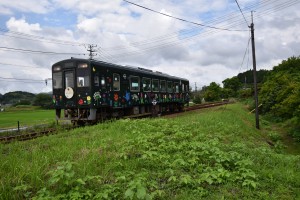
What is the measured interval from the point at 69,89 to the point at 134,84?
4.56 m

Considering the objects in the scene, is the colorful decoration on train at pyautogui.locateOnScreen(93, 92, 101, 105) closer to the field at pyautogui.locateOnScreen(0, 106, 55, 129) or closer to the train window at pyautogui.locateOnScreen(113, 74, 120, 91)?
the train window at pyautogui.locateOnScreen(113, 74, 120, 91)

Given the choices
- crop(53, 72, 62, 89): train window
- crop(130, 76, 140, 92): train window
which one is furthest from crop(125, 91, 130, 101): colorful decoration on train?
crop(53, 72, 62, 89): train window

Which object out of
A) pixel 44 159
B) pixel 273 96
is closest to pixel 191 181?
pixel 44 159

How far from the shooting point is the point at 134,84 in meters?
18.2

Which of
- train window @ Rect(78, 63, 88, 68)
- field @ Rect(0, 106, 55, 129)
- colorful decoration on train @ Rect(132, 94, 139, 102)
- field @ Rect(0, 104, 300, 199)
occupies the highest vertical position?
train window @ Rect(78, 63, 88, 68)

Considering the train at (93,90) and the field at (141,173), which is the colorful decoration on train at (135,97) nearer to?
the train at (93,90)

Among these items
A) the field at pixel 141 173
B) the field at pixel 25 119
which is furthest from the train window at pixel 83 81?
the field at pixel 25 119

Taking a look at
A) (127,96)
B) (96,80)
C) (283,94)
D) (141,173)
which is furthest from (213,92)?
(141,173)

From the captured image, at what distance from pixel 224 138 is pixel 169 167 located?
18.0 ft

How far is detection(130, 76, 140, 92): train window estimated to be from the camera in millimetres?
17859

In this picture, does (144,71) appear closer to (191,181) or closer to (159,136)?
(159,136)

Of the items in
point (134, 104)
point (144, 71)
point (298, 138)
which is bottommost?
point (298, 138)

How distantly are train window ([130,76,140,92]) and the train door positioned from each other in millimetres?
4045

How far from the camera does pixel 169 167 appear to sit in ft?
21.3
